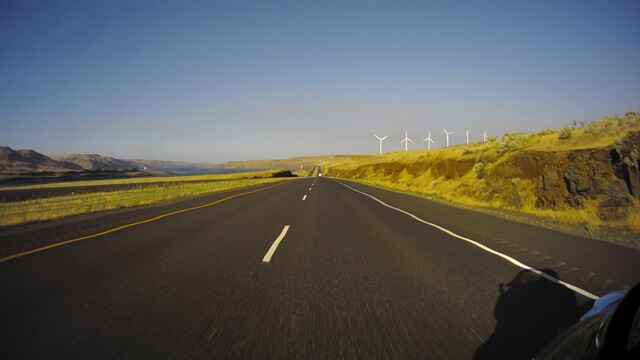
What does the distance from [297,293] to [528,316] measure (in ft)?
8.76

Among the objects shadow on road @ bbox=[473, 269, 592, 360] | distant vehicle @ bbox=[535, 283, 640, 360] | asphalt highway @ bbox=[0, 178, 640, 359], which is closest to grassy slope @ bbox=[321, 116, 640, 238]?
asphalt highway @ bbox=[0, 178, 640, 359]

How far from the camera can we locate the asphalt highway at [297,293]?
3305 millimetres

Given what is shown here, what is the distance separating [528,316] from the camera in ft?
13.0

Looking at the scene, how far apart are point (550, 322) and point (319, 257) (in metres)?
3.86

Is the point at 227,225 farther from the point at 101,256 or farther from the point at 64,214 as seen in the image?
the point at 64,214

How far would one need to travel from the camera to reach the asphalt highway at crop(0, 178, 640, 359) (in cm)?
330

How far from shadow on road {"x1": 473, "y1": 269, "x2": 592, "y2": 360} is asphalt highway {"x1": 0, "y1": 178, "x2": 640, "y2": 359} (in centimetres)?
2

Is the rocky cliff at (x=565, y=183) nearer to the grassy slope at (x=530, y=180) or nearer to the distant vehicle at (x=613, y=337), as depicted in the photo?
the grassy slope at (x=530, y=180)

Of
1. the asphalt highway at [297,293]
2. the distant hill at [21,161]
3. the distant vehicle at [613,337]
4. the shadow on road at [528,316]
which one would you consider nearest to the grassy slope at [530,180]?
the asphalt highway at [297,293]

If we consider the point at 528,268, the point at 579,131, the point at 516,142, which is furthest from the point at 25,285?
the point at 516,142

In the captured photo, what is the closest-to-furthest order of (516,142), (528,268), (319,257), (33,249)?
(528,268) < (319,257) < (33,249) < (516,142)

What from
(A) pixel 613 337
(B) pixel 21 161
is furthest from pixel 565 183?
(B) pixel 21 161

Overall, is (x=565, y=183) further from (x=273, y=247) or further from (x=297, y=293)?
(x=297, y=293)

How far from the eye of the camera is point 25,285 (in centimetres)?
507
